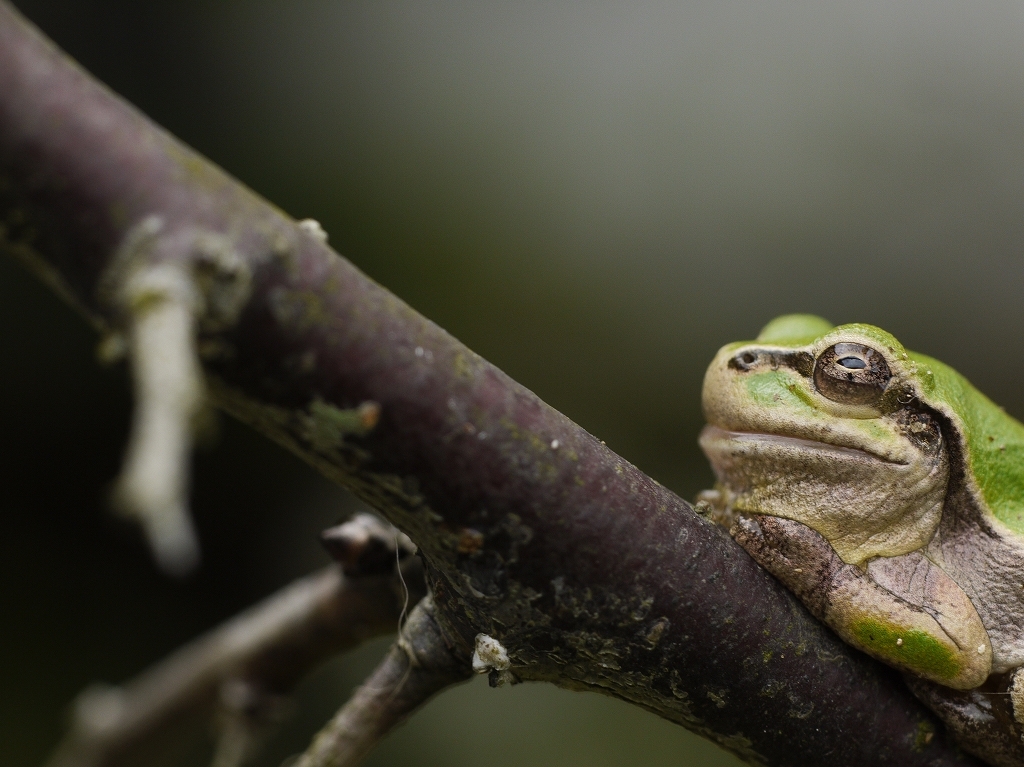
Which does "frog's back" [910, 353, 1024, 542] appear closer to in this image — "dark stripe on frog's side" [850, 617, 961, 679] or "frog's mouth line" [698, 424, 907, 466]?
"frog's mouth line" [698, 424, 907, 466]

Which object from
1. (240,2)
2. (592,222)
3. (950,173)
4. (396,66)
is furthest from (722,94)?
(240,2)

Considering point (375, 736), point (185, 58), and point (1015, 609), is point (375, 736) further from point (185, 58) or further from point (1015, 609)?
point (185, 58)

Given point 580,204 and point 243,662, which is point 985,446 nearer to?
point 243,662

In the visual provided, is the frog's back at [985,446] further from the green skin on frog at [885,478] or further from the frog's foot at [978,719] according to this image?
the frog's foot at [978,719]

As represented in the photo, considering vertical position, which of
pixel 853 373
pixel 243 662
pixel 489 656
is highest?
pixel 853 373

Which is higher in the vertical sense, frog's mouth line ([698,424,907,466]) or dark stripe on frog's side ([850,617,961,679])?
frog's mouth line ([698,424,907,466])

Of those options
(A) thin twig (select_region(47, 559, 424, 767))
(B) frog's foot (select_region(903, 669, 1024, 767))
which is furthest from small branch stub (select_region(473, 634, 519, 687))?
(B) frog's foot (select_region(903, 669, 1024, 767))

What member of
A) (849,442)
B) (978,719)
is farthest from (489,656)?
(978,719)
